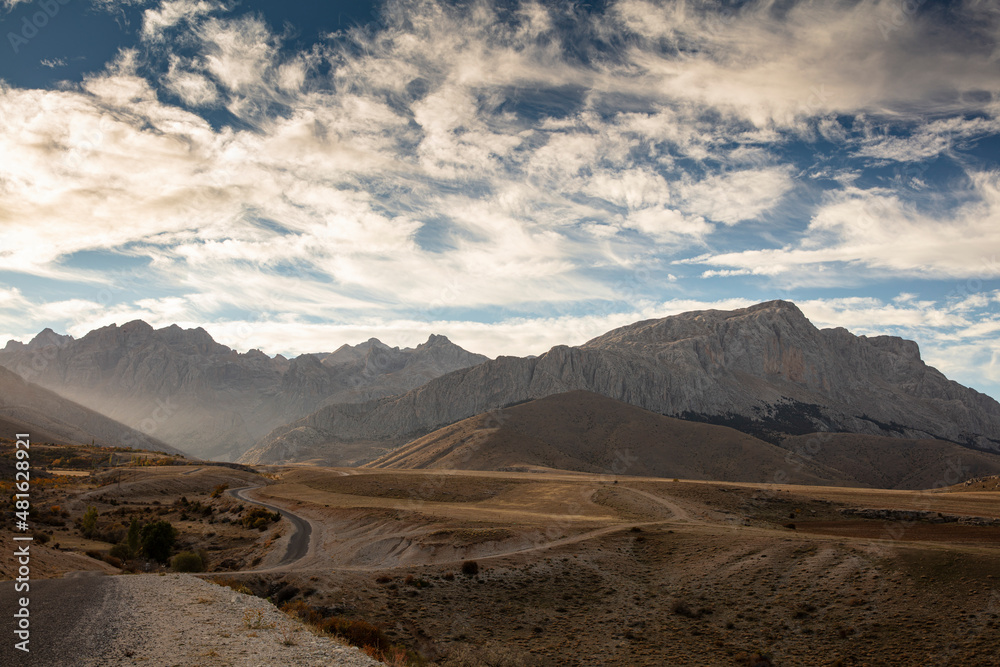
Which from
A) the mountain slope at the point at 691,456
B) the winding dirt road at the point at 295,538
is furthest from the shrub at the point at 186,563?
the mountain slope at the point at 691,456

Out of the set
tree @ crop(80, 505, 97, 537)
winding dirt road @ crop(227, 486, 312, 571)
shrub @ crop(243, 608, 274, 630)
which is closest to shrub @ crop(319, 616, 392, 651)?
shrub @ crop(243, 608, 274, 630)

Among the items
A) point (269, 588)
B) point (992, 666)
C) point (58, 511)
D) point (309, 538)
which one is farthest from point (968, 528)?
point (58, 511)

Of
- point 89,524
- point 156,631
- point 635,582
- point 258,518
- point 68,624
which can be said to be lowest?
point 258,518

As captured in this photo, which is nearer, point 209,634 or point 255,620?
point 209,634

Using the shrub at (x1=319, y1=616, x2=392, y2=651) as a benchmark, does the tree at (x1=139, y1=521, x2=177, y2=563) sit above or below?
below

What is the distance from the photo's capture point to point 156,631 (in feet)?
55.6

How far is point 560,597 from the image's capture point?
32.4m

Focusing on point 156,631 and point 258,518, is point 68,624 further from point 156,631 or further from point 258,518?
point 258,518

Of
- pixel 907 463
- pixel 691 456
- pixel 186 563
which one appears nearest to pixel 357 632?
pixel 186 563

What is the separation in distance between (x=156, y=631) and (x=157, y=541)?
3660cm

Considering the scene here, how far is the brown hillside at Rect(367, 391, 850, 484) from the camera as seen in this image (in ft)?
522

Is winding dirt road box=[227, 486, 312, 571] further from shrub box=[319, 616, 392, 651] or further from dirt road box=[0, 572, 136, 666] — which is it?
dirt road box=[0, 572, 136, 666]

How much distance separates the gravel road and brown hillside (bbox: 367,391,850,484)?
444ft

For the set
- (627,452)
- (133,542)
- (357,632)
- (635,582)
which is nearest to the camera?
(357,632)
